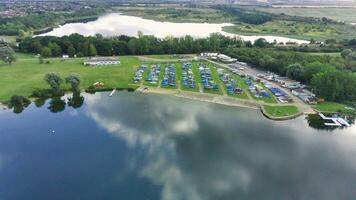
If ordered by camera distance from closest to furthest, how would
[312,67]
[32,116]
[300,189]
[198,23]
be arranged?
[300,189]
[32,116]
[312,67]
[198,23]

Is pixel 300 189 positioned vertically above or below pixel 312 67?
below

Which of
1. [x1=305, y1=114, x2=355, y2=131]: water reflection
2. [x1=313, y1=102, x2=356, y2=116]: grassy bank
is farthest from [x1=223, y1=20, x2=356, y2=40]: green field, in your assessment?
[x1=305, y1=114, x2=355, y2=131]: water reflection

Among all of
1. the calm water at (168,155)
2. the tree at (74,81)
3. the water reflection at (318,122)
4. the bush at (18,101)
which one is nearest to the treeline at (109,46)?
the tree at (74,81)

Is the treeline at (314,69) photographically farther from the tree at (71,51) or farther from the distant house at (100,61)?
the tree at (71,51)

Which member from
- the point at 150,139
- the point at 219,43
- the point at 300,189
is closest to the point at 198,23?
the point at 219,43

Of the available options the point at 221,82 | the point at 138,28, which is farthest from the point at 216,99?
the point at 138,28

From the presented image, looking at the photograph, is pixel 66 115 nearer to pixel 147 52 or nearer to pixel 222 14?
pixel 147 52
